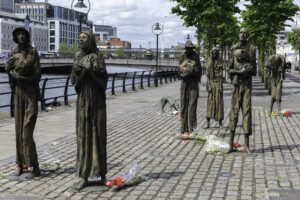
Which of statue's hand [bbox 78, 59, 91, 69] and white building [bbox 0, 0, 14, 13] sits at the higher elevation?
white building [bbox 0, 0, 14, 13]

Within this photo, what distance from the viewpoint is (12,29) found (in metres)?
150

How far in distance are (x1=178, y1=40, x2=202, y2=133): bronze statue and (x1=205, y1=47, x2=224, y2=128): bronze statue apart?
189cm

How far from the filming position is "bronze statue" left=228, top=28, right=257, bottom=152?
9523 mm

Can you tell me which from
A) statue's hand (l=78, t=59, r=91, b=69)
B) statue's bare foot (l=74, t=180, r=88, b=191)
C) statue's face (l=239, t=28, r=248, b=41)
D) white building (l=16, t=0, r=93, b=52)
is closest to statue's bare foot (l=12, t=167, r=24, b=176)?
statue's bare foot (l=74, t=180, r=88, b=191)

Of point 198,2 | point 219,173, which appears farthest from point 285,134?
point 198,2

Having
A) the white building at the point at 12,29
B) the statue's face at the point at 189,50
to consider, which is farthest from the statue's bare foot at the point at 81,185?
the white building at the point at 12,29

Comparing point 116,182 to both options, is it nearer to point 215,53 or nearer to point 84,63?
Answer: point 84,63

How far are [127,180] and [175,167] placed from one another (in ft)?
4.69

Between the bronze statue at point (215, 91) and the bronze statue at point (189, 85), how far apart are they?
1.89 metres

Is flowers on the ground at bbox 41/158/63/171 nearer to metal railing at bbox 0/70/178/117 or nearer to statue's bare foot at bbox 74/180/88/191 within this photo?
statue's bare foot at bbox 74/180/88/191

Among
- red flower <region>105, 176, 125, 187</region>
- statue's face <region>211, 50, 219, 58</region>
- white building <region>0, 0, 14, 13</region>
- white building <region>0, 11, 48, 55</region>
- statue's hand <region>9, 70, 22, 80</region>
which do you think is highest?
white building <region>0, 0, 14, 13</region>

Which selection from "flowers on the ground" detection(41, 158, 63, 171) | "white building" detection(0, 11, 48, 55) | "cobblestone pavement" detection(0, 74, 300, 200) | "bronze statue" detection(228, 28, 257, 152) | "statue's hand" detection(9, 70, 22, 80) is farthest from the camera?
"white building" detection(0, 11, 48, 55)

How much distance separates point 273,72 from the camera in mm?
16594

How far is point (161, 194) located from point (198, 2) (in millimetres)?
20424
